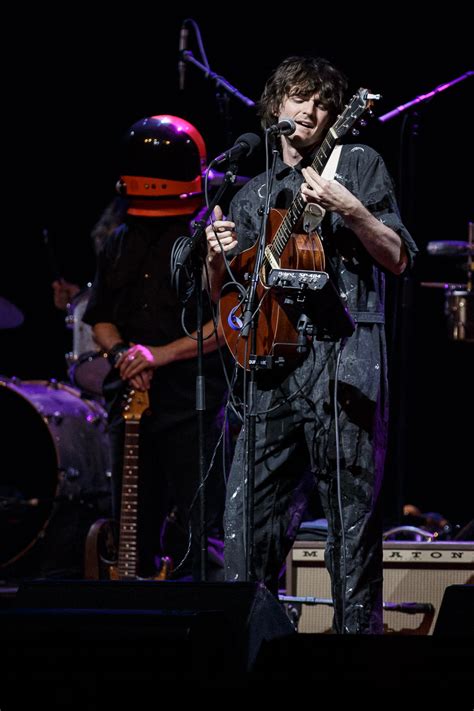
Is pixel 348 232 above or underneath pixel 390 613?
above

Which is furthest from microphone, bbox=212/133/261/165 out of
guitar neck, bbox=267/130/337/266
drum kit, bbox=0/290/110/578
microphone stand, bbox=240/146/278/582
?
drum kit, bbox=0/290/110/578

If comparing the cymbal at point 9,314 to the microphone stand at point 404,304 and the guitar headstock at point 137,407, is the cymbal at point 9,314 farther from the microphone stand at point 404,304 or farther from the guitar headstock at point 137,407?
the microphone stand at point 404,304

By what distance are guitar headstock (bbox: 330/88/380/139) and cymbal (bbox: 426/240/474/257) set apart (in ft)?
8.93

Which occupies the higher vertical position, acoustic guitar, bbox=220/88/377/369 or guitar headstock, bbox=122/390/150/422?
acoustic guitar, bbox=220/88/377/369

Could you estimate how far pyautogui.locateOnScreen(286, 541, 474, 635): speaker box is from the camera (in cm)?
452

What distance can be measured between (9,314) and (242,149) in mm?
3776

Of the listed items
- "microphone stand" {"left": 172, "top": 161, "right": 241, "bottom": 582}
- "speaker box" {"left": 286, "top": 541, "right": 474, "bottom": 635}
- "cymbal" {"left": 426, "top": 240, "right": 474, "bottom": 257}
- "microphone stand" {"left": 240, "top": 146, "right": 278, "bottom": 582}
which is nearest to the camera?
"microphone stand" {"left": 240, "top": 146, "right": 278, "bottom": 582}

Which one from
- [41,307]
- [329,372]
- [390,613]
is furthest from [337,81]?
[41,307]

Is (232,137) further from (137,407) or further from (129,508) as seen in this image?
(129,508)

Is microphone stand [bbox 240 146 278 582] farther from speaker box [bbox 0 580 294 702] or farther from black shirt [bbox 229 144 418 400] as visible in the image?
speaker box [bbox 0 580 294 702]

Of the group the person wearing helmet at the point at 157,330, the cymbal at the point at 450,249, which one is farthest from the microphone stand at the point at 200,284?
the cymbal at the point at 450,249

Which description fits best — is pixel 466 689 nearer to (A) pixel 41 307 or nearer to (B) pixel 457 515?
(B) pixel 457 515

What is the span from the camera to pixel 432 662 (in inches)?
85.2

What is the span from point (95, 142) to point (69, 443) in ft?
7.46
